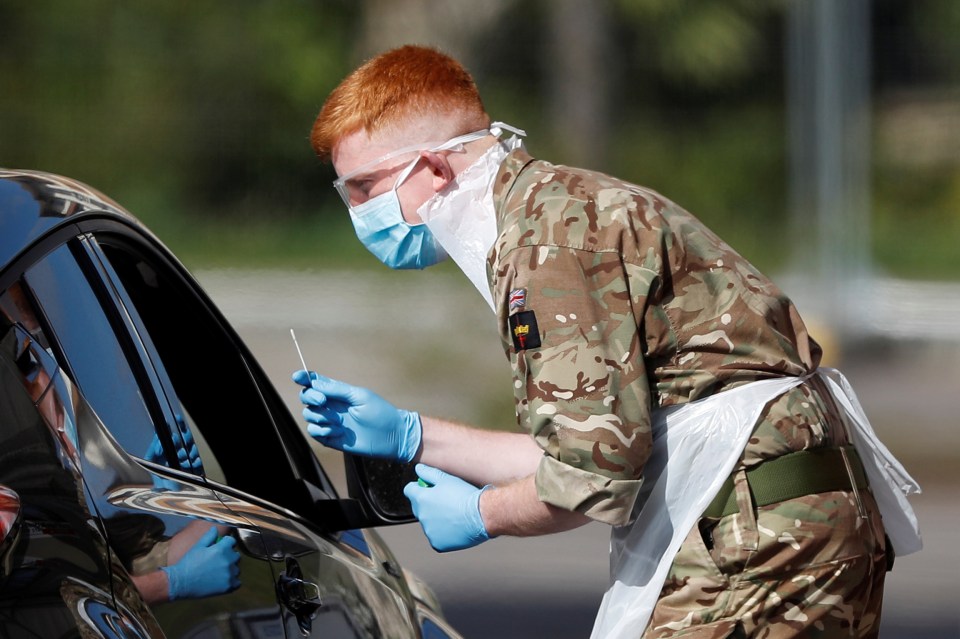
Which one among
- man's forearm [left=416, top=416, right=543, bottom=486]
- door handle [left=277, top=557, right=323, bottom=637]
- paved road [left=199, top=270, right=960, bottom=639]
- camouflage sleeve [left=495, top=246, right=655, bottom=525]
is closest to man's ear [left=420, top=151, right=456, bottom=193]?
camouflage sleeve [left=495, top=246, right=655, bottom=525]

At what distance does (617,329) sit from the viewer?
2.13m

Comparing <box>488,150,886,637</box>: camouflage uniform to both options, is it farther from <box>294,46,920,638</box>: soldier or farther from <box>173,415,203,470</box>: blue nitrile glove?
<box>173,415,203,470</box>: blue nitrile glove

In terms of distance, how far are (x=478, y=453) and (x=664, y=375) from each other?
49 cm

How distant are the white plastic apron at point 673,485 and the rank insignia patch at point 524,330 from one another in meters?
0.30

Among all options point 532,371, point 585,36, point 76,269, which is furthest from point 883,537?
point 585,36

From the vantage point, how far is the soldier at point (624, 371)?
2117 millimetres

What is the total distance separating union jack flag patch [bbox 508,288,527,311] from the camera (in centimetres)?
213

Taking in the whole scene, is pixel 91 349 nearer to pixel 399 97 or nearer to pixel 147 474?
pixel 147 474

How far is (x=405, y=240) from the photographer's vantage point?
2.66 m

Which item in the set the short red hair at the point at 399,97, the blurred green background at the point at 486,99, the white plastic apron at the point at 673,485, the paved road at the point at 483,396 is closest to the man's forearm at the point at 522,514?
the white plastic apron at the point at 673,485

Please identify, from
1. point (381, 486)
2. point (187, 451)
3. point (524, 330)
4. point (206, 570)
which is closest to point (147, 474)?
point (206, 570)

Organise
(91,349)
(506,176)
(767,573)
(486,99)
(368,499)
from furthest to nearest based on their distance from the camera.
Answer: (486,99) < (368,499) < (506,176) < (767,573) < (91,349)

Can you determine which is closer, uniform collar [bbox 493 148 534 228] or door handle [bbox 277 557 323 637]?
door handle [bbox 277 557 323 637]

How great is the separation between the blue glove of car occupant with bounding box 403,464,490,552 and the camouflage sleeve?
0.27m
